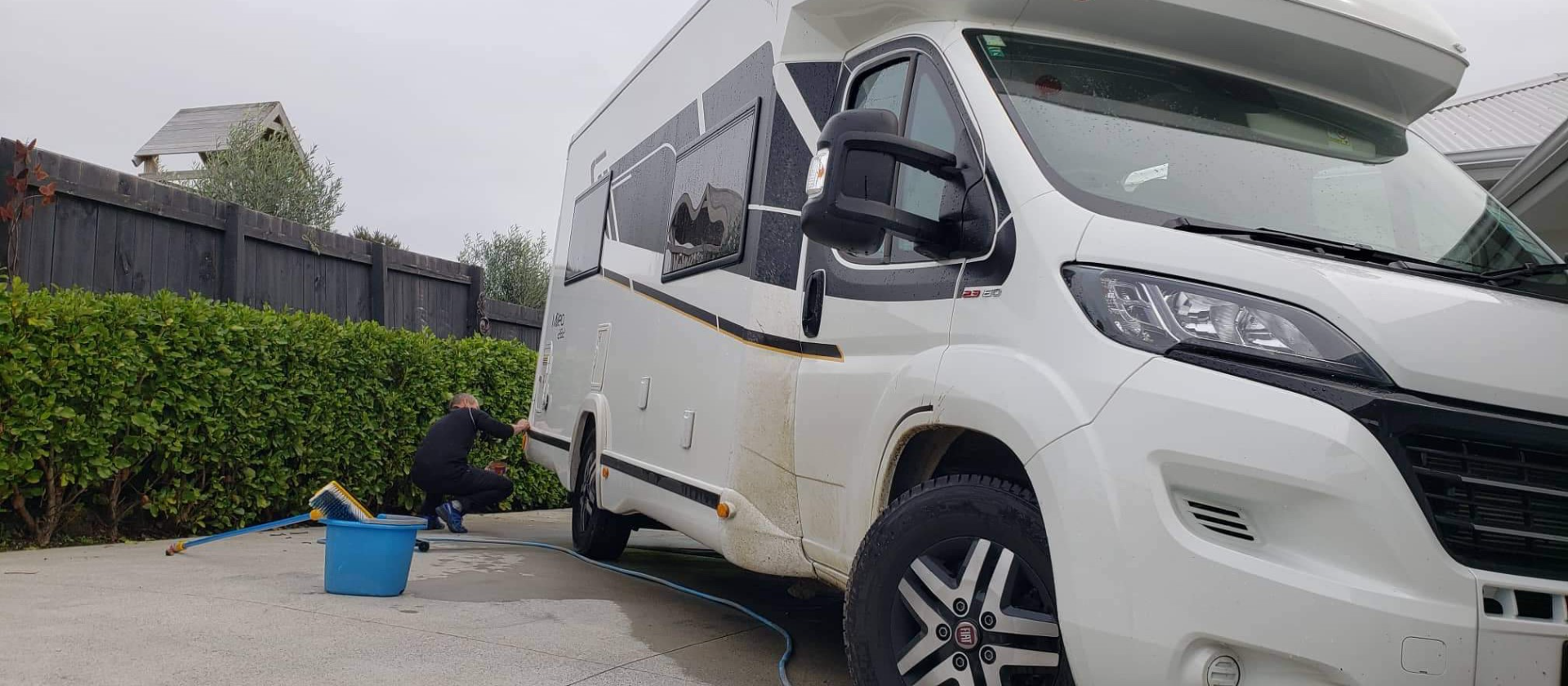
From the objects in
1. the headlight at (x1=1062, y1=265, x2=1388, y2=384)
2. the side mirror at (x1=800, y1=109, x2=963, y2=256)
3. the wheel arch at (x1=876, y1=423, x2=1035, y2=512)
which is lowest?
the wheel arch at (x1=876, y1=423, x2=1035, y2=512)

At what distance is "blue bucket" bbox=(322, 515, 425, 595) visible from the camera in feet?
19.0

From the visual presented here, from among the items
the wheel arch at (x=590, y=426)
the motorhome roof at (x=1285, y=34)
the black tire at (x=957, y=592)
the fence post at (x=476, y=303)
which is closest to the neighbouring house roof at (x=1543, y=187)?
the motorhome roof at (x=1285, y=34)

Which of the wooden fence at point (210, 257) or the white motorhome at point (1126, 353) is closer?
the white motorhome at point (1126, 353)

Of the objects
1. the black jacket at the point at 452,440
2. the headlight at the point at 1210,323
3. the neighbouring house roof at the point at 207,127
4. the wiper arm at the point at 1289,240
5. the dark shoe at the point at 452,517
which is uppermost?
the neighbouring house roof at the point at 207,127

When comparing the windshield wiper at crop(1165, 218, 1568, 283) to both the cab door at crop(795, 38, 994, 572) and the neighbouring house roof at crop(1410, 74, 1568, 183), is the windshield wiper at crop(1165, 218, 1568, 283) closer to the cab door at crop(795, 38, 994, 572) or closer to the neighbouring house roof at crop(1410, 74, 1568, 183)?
the cab door at crop(795, 38, 994, 572)

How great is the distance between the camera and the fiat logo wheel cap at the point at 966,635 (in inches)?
127

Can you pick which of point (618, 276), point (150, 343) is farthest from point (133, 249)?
point (618, 276)

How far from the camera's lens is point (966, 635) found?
10.6ft

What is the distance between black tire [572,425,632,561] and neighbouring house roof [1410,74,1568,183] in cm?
534

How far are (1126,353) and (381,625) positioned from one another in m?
3.60

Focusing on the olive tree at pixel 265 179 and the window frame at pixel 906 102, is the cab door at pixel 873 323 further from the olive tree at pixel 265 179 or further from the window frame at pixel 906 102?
the olive tree at pixel 265 179

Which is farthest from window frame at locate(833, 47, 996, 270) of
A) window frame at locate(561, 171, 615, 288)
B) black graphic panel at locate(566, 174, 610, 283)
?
black graphic panel at locate(566, 174, 610, 283)

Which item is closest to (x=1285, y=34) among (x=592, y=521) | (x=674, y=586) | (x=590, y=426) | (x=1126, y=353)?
(x=1126, y=353)

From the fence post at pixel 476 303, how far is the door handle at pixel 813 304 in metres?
9.64
